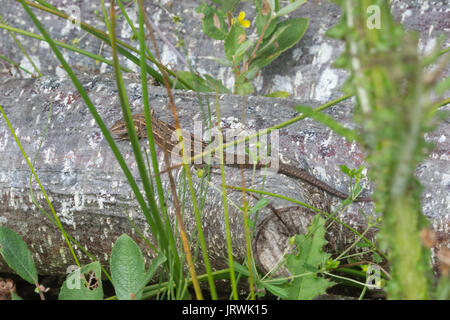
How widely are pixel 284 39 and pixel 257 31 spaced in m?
0.17

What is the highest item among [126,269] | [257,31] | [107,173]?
[257,31]

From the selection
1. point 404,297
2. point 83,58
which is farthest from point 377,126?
point 83,58

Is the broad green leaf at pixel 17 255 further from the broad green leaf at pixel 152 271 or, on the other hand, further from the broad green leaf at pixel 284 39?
the broad green leaf at pixel 284 39

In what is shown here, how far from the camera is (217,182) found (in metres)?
1.29

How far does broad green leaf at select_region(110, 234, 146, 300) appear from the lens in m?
0.78

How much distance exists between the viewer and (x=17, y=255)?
865 millimetres

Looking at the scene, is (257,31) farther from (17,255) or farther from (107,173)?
(17,255)

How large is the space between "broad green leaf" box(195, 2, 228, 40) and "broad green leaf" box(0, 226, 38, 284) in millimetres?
974

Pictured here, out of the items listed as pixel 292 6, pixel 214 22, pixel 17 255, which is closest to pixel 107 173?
pixel 17 255

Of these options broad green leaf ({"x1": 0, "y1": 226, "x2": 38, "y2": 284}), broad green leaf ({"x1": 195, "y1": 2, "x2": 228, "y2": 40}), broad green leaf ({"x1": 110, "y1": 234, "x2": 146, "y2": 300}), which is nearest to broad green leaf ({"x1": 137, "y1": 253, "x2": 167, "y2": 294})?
broad green leaf ({"x1": 110, "y1": 234, "x2": 146, "y2": 300})

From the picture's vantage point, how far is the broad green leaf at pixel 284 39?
66.0 inches
